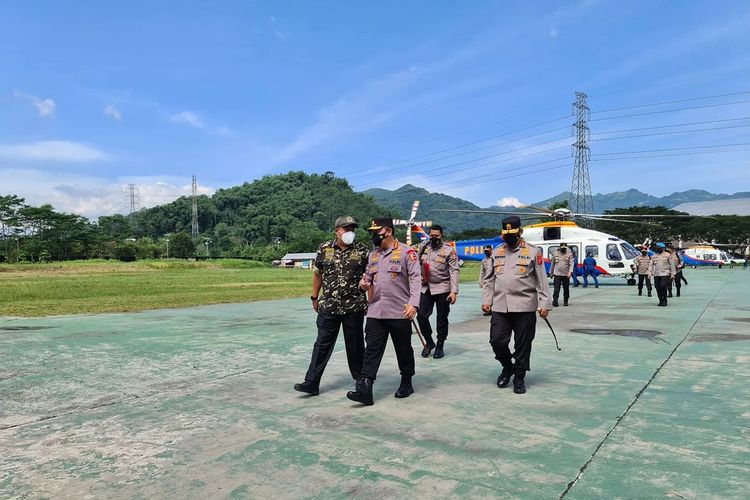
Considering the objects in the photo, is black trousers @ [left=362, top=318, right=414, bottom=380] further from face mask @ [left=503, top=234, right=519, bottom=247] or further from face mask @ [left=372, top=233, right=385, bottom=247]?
face mask @ [left=503, top=234, right=519, bottom=247]

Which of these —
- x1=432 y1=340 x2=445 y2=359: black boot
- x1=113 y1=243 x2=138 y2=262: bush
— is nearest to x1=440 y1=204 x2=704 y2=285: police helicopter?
x1=432 y1=340 x2=445 y2=359: black boot

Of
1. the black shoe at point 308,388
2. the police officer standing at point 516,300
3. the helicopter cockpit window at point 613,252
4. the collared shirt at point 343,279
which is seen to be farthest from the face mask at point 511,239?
the helicopter cockpit window at point 613,252

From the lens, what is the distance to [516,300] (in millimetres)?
5613

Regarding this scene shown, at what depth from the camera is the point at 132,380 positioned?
6051mm

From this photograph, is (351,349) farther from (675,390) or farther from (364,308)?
(675,390)

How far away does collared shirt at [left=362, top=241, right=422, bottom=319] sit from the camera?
534cm

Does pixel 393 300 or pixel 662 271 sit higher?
pixel 393 300

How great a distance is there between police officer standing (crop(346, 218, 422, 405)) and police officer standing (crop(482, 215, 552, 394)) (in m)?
0.94

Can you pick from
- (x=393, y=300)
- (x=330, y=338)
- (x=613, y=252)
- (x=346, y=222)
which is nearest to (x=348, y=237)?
(x=346, y=222)

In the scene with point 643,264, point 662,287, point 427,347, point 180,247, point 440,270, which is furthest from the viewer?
point 180,247

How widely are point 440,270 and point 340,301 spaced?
2618 millimetres

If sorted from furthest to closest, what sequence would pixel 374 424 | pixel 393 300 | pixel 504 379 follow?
pixel 504 379 → pixel 393 300 → pixel 374 424

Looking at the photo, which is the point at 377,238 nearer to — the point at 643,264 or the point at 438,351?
the point at 438,351

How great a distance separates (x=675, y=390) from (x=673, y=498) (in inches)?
107
